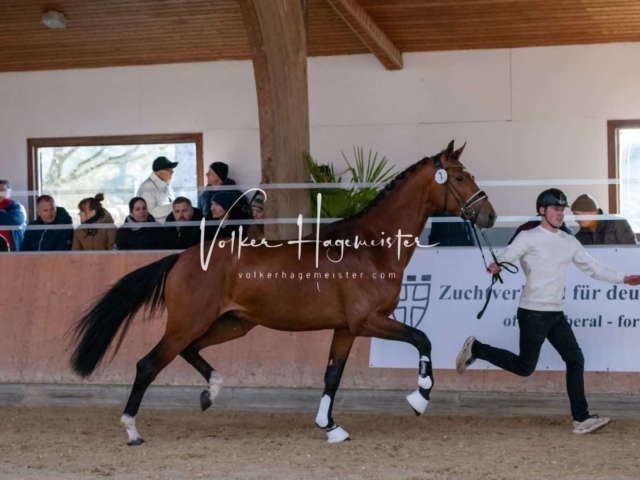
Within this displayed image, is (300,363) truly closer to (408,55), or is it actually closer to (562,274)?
(562,274)

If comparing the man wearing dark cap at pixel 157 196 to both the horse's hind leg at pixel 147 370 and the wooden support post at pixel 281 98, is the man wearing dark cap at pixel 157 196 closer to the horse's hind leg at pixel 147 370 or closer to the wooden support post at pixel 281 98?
the wooden support post at pixel 281 98

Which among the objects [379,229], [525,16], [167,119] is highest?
[525,16]

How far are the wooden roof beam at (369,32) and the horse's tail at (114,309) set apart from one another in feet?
16.1

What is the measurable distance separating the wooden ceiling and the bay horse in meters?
4.67

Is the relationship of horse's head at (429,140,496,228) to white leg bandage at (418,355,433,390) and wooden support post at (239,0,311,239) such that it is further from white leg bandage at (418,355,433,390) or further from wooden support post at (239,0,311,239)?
wooden support post at (239,0,311,239)

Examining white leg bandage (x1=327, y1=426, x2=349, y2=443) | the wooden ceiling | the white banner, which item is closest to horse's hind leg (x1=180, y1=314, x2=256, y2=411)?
white leg bandage (x1=327, y1=426, x2=349, y2=443)

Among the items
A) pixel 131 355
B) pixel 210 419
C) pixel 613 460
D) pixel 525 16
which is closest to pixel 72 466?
pixel 210 419

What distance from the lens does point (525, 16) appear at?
1137cm

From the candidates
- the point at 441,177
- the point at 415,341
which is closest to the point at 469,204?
the point at 441,177

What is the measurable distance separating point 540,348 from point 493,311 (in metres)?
0.94

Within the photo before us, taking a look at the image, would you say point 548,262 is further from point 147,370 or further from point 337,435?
point 147,370

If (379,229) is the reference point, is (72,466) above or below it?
below

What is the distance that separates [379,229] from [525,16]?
6030 millimetres

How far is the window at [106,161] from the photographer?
13.6 metres
